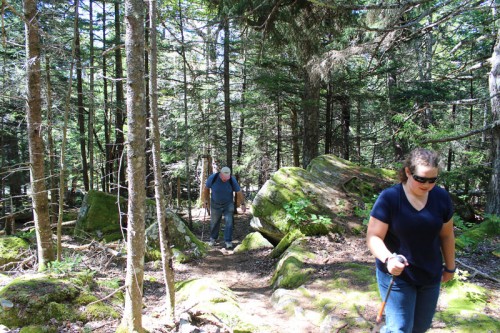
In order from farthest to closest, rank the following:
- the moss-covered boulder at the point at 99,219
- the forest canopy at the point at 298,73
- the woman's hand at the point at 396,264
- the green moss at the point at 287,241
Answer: the moss-covered boulder at the point at 99,219 → the green moss at the point at 287,241 → the forest canopy at the point at 298,73 → the woman's hand at the point at 396,264

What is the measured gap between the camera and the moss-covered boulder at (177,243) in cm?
715

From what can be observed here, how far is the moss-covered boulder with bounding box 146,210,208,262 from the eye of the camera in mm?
7148

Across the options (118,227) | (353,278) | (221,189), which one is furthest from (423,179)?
(118,227)

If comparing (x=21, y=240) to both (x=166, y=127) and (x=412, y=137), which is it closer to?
(x=166, y=127)

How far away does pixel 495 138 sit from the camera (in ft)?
22.7

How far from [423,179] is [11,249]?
26.7 feet

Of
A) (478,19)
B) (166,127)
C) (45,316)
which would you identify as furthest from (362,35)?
(45,316)

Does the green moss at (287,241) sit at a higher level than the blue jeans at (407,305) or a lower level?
lower

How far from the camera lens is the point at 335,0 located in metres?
6.50

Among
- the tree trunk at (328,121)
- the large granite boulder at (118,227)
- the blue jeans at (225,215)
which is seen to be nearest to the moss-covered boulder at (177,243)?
the large granite boulder at (118,227)

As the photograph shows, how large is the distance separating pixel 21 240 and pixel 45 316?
4.69m

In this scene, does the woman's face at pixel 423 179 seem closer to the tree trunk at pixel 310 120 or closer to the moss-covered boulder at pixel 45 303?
the moss-covered boulder at pixel 45 303

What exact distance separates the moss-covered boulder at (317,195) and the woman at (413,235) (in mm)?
4122

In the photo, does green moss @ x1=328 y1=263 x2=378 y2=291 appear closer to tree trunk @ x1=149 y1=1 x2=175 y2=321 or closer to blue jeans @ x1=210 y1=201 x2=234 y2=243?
tree trunk @ x1=149 y1=1 x2=175 y2=321
